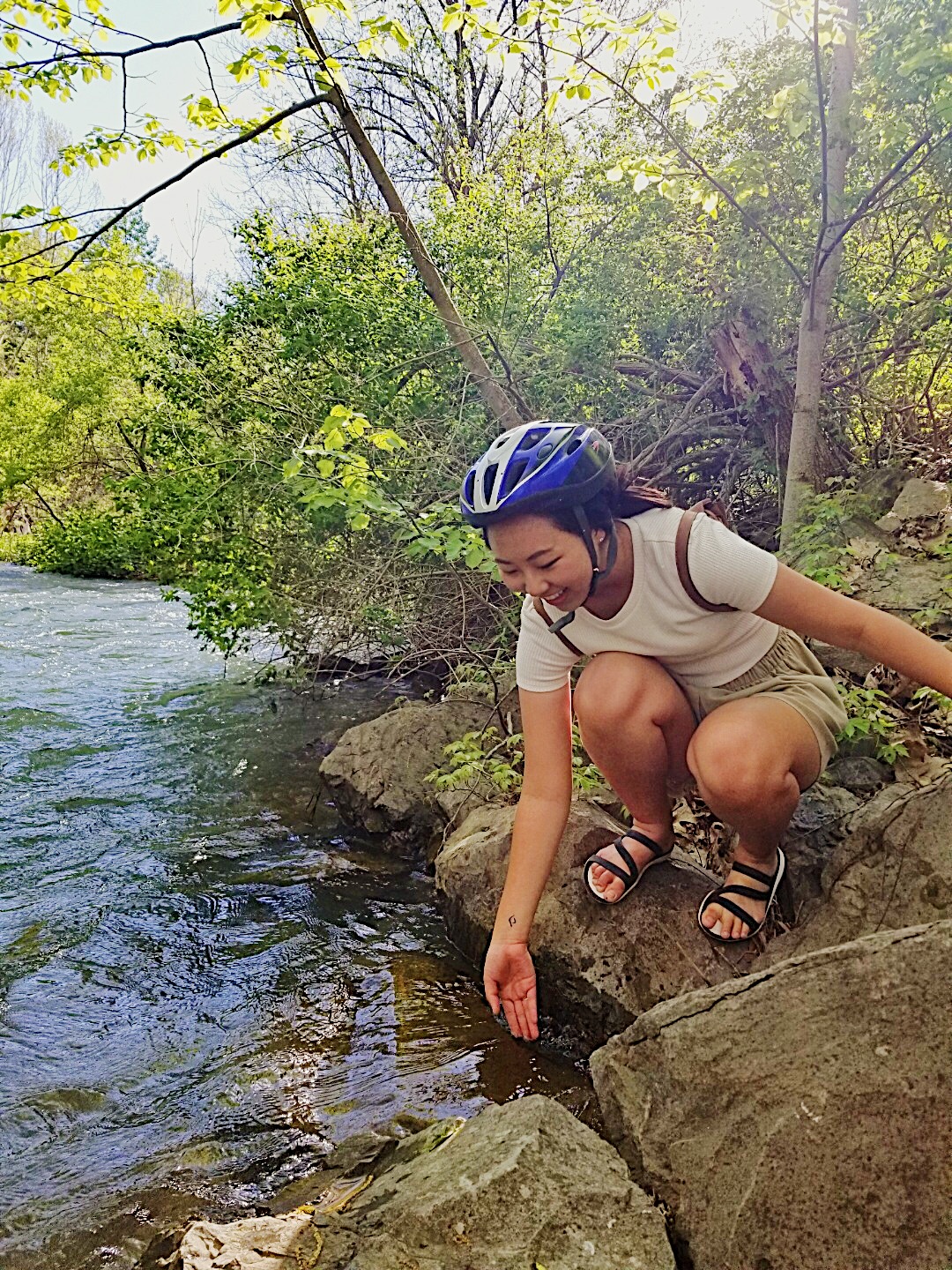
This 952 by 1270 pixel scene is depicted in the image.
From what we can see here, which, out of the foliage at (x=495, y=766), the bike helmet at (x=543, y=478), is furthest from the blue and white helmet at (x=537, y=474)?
the foliage at (x=495, y=766)

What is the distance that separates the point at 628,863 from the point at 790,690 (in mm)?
687

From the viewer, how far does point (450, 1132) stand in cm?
200

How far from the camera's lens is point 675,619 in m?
2.33

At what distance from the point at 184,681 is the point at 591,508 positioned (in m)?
6.69

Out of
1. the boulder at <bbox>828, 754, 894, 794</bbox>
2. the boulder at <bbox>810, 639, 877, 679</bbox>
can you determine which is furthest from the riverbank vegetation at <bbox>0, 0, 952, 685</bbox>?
the boulder at <bbox>828, 754, 894, 794</bbox>

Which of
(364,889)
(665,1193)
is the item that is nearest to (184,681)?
(364,889)

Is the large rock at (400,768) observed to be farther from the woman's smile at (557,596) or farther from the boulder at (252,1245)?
the boulder at (252,1245)

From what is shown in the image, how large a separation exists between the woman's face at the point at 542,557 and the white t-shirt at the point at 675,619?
17 cm

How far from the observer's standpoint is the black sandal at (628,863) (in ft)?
8.75

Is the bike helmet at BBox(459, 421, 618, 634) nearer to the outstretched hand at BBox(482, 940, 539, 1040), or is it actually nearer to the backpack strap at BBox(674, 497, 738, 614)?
the backpack strap at BBox(674, 497, 738, 614)

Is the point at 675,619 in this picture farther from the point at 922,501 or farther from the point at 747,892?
the point at 922,501

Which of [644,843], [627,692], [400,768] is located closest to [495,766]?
[400,768]

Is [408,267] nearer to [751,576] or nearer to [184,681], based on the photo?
[184,681]

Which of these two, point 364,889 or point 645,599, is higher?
point 645,599
